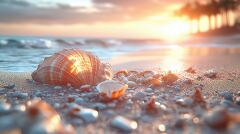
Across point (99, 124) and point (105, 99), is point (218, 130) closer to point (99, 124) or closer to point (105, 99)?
Result: point (99, 124)

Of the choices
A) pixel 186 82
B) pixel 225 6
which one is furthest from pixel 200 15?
pixel 186 82

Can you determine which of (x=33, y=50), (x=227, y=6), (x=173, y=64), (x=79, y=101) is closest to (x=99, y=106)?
(x=79, y=101)

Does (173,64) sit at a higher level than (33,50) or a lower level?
lower

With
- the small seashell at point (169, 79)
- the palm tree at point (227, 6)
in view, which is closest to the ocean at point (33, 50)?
the small seashell at point (169, 79)

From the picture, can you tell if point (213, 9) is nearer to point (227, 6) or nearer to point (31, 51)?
point (227, 6)

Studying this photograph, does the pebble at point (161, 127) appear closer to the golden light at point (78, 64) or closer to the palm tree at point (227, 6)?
the golden light at point (78, 64)

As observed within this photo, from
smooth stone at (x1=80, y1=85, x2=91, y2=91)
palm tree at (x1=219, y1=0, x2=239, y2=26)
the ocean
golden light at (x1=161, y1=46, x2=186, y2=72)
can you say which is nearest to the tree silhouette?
palm tree at (x1=219, y1=0, x2=239, y2=26)

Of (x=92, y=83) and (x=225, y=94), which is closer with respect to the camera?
(x=225, y=94)
